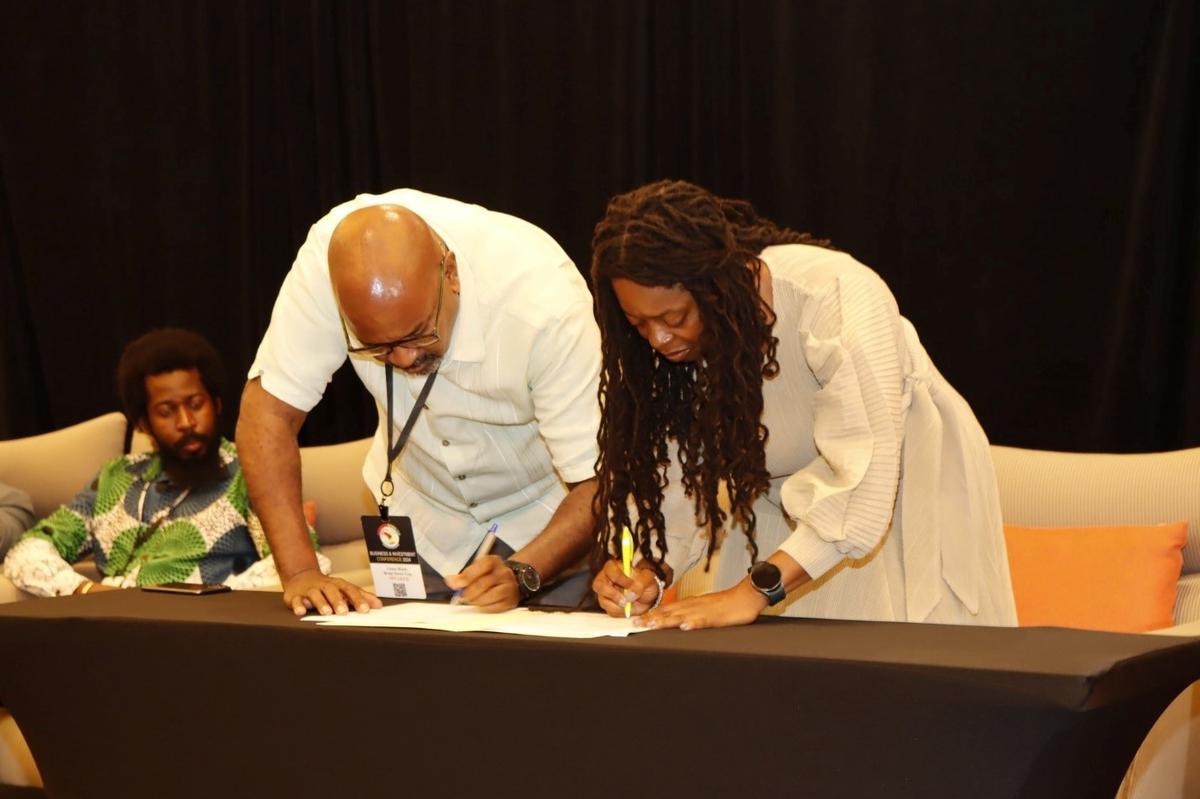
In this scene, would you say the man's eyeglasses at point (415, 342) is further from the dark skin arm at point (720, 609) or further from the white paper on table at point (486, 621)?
the dark skin arm at point (720, 609)

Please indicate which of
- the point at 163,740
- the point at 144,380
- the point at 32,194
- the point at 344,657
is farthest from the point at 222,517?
the point at 32,194

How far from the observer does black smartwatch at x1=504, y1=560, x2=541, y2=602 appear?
7.13 ft

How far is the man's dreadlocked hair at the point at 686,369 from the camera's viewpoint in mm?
1962

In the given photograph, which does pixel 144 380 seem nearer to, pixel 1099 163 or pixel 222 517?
pixel 222 517

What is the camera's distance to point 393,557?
2.18 metres

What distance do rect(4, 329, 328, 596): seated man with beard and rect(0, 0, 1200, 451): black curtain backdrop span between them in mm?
1068

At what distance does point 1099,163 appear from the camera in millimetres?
3848

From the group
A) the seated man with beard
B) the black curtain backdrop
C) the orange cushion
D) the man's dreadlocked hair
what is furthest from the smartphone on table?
the black curtain backdrop

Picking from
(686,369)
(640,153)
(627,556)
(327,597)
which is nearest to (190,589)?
(327,597)

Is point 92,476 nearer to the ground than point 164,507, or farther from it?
nearer to the ground

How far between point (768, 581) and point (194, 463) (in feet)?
8.16

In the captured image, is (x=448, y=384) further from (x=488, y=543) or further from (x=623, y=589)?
(x=623, y=589)

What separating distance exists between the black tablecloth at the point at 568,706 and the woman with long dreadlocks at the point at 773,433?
0.72 feet

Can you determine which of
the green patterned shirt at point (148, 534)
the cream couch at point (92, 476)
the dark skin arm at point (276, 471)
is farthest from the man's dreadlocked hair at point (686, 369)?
the green patterned shirt at point (148, 534)
